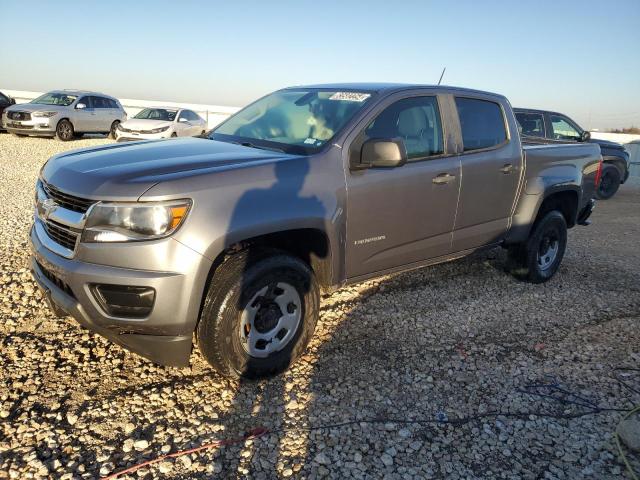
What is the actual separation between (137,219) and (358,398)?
1686 millimetres

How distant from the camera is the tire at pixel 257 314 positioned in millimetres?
2912

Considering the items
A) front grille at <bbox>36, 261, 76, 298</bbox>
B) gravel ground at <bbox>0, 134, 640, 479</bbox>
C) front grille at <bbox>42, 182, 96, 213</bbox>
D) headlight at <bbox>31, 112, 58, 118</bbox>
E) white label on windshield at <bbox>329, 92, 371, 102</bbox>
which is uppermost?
white label on windshield at <bbox>329, 92, 371, 102</bbox>

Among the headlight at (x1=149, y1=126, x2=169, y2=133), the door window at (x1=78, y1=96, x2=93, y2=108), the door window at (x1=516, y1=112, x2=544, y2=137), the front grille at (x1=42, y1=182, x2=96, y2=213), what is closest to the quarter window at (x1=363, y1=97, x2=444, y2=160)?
the front grille at (x1=42, y1=182, x2=96, y2=213)

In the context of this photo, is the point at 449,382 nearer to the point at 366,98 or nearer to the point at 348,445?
the point at 348,445

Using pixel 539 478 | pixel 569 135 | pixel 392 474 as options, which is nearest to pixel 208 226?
pixel 392 474

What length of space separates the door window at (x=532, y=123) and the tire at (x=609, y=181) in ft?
9.52

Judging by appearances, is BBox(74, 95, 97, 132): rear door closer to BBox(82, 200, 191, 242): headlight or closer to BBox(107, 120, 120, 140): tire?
BBox(107, 120, 120, 140): tire

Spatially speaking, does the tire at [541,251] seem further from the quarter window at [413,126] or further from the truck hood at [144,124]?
the truck hood at [144,124]

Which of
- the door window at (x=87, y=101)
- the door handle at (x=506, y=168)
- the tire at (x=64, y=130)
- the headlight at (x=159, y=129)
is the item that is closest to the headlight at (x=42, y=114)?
the tire at (x=64, y=130)

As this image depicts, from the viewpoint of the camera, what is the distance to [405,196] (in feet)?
12.3

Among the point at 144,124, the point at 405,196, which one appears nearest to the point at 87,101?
the point at 144,124

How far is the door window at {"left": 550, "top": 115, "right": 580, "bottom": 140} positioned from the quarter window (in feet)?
27.6

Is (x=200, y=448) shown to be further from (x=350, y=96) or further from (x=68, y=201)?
(x=350, y=96)

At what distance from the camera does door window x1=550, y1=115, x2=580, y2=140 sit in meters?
11.3
